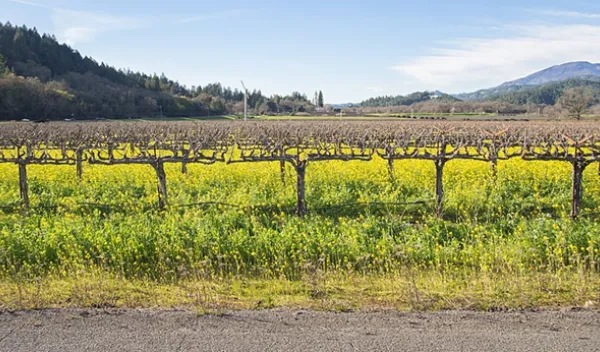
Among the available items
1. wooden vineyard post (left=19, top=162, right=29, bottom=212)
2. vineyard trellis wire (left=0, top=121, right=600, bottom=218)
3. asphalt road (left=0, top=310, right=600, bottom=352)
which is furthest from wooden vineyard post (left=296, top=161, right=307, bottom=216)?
wooden vineyard post (left=19, top=162, right=29, bottom=212)

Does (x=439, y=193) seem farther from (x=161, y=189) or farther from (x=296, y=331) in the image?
(x=296, y=331)

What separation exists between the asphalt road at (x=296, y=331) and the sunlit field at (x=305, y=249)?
18.6 inches

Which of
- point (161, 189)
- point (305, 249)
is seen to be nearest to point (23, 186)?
point (161, 189)

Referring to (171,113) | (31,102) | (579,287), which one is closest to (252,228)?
(579,287)

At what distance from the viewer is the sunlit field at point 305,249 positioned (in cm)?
620

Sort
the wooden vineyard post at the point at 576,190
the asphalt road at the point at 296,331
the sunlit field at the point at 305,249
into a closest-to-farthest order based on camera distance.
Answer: the asphalt road at the point at 296,331, the sunlit field at the point at 305,249, the wooden vineyard post at the point at 576,190

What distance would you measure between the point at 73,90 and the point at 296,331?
348 ft

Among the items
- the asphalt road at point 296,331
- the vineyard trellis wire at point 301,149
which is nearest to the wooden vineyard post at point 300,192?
the vineyard trellis wire at point 301,149

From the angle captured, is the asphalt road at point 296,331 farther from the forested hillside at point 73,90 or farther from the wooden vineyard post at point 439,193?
the forested hillside at point 73,90

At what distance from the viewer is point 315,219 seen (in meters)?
9.80

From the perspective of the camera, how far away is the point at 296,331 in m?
4.94

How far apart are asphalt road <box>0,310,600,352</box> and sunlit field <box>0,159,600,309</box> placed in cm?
47

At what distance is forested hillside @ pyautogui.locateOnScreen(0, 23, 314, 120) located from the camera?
7031 centimetres

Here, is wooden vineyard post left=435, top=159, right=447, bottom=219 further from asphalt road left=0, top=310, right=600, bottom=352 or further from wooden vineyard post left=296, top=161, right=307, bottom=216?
asphalt road left=0, top=310, right=600, bottom=352
